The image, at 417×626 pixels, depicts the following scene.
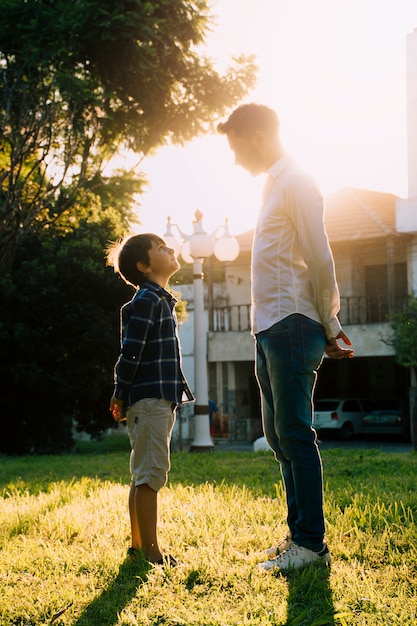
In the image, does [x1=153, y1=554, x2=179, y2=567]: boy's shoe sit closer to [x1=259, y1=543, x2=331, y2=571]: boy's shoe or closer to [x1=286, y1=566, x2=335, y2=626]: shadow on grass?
[x1=259, y1=543, x2=331, y2=571]: boy's shoe

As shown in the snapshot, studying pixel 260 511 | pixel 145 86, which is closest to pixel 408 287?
pixel 145 86

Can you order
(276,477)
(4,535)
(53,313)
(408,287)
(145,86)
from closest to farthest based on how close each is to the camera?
(4,535) < (276,477) < (145,86) < (53,313) < (408,287)

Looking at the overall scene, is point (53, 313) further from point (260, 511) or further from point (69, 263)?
point (260, 511)

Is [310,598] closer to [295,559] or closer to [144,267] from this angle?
[295,559]

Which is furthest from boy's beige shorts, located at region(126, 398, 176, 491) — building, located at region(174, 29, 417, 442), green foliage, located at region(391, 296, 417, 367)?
building, located at region(174, 29, 417, 442)

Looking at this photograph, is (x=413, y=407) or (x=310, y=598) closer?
(x=310, y=598)

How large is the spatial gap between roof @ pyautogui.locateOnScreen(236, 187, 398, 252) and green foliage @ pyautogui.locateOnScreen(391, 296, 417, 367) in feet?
8.63

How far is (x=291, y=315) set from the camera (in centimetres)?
385

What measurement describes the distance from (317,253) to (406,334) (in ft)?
70.2

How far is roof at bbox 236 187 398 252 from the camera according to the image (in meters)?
26.1

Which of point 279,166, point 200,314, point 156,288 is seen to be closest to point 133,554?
point 156,288

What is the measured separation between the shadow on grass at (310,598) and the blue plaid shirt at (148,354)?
1.11 meters

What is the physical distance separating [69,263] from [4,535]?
1254cm

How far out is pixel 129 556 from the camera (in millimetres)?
4086
